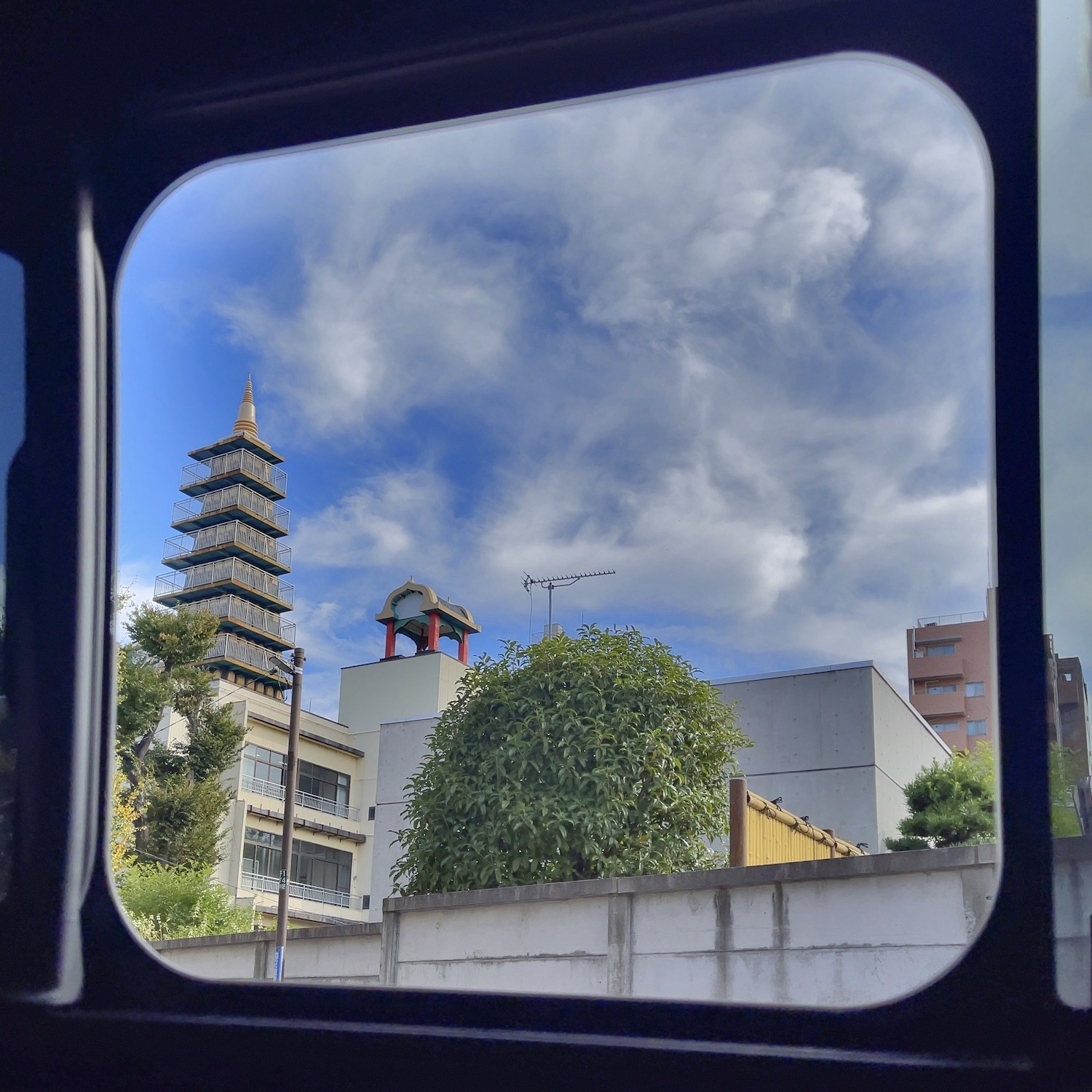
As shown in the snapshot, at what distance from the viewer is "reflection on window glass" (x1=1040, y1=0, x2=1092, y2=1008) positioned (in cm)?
86

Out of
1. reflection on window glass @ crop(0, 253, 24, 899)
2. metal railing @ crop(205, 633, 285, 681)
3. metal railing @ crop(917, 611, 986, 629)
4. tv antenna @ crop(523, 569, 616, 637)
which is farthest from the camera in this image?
metal railing @ crop(205, 633, 285, 681)

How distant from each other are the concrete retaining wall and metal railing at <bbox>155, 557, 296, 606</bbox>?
791 mm

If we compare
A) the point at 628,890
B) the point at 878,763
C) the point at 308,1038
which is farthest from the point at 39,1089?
the point at 878,763

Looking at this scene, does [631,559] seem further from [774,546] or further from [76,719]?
[76,719]

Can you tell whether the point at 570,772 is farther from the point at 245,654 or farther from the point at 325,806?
the point at 325,806

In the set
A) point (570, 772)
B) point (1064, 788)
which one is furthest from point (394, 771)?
point (1064, 788)

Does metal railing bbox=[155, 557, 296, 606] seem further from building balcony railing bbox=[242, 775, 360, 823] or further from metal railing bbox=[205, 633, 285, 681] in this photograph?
building balcony railing bbox=[242, 775, 360, 823]

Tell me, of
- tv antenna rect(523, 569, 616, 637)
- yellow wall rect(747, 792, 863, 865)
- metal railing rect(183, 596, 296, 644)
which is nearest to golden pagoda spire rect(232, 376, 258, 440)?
metal railing rect(183, 596, 296, 644)

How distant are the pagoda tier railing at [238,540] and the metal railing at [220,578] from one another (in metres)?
0.10

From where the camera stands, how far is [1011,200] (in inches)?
38.1

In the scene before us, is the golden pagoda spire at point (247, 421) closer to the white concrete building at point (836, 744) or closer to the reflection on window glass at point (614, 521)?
the reflection on window glass at point (614, 521)

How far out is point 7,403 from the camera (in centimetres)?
133

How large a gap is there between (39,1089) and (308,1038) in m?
0.34

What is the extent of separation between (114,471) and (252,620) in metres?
2.42
